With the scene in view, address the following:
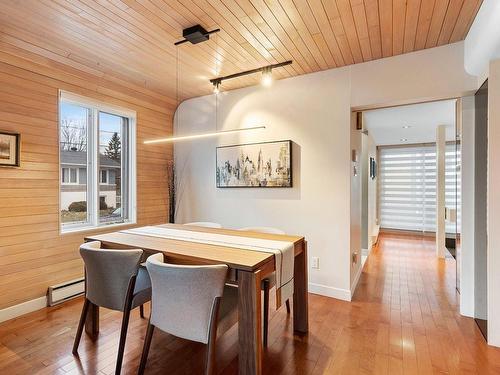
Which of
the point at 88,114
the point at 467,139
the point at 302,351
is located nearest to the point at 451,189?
the point at 467,139

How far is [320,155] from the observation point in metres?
3.21

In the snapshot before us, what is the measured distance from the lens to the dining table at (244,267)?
1626 millimetres

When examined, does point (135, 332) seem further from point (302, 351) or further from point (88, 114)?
point (88, 114)

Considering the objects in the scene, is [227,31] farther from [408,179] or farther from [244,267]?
[408,179]

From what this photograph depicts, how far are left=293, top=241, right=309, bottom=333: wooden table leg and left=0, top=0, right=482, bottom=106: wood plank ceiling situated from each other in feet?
6.14

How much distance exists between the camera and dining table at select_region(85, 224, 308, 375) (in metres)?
1.63

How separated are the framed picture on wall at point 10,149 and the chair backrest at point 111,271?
4.32 ft

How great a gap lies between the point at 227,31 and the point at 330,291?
2.88 metres

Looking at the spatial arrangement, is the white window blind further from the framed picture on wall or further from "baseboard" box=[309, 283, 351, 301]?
the framed picture on wall

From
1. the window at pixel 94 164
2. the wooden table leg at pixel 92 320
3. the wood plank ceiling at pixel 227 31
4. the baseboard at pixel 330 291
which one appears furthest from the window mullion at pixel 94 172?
the baseboard at pixel 330 291

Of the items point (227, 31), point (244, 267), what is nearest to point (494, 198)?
point (244, 267)

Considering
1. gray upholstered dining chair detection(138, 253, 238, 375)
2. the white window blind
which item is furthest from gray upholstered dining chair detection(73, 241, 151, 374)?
the white window blind

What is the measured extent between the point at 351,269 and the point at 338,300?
373 mm

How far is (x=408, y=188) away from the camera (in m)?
7.05
